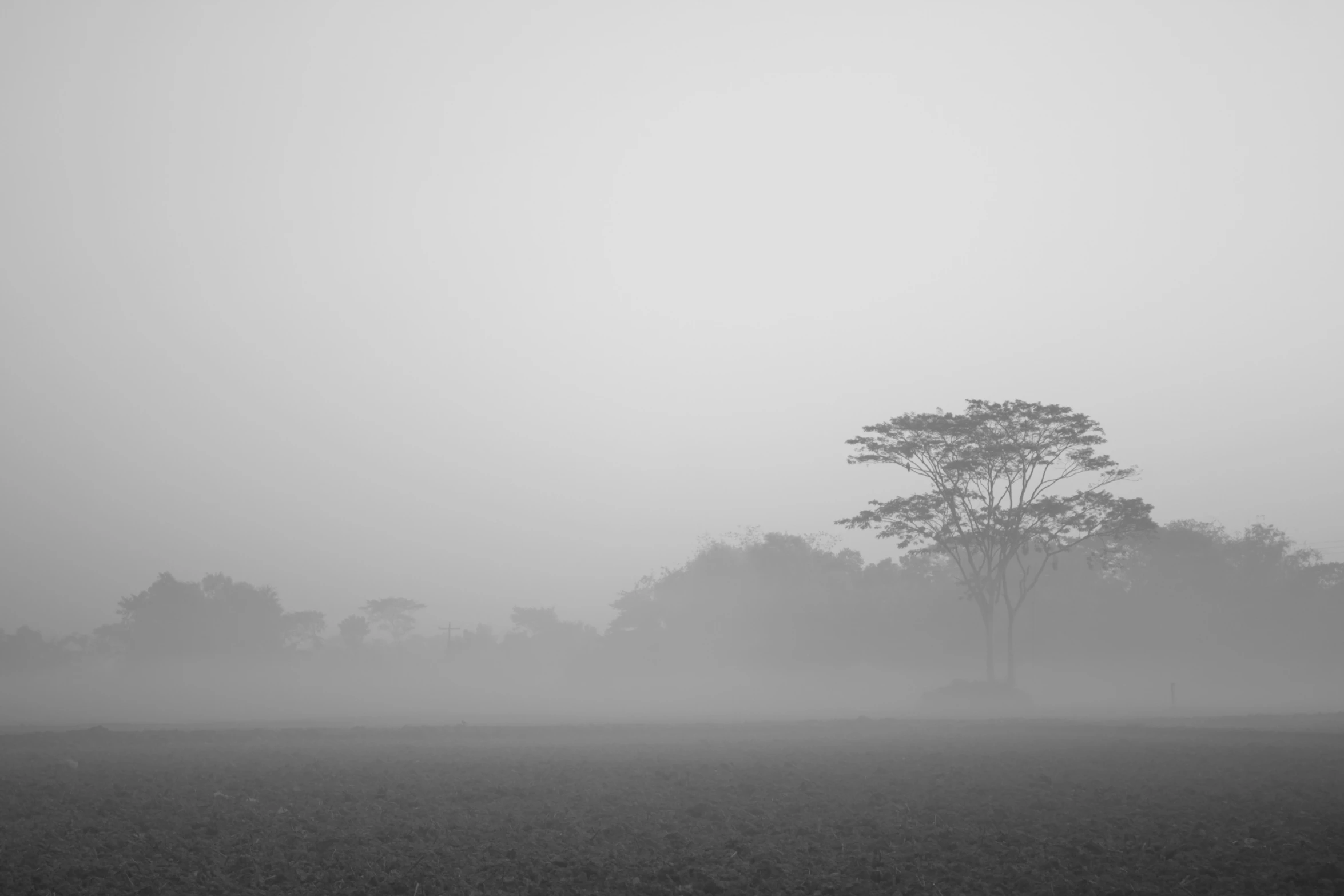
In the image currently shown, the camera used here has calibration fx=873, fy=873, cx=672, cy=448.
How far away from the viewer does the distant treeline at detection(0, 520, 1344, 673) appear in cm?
7100

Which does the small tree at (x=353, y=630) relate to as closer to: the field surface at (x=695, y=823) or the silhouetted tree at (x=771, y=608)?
the silhouetted tree at (x=771, y=608)

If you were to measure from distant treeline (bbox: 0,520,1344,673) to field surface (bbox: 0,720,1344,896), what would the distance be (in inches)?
1707

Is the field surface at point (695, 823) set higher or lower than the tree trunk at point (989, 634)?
lower

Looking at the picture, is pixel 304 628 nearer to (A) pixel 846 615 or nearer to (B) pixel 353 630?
(B) pixel 353 630

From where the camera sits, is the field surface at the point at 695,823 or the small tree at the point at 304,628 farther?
the small tree at the point at 304,628

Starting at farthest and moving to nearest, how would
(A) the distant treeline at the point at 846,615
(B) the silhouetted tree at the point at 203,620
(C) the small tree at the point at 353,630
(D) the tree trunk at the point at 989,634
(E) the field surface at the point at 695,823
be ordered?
(C) the small tree at the point at 353,630
(B) the silhouetted tree at the point at 203,620
(A) the distant treeline at the point at 846,615
(D) the tree trunk at the point at 989,634
(E) the field surface at the point at 695,823

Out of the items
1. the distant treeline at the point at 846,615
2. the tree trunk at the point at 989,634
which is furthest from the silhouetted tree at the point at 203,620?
the tree trunk at the point at 989,634

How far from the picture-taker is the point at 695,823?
489 inches

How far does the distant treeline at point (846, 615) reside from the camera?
233 feet

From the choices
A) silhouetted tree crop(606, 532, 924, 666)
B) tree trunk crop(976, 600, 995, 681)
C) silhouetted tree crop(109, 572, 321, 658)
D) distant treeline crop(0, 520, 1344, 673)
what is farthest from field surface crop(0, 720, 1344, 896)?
silhouetted tree crop(109, 572, 321, 658)

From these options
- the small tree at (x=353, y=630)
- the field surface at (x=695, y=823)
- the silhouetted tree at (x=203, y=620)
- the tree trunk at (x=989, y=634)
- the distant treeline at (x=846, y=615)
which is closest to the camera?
the field surface at (x=695, y=823)

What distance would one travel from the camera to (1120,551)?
50.8m

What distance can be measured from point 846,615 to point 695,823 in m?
68.1

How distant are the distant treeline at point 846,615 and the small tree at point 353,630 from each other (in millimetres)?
11489
